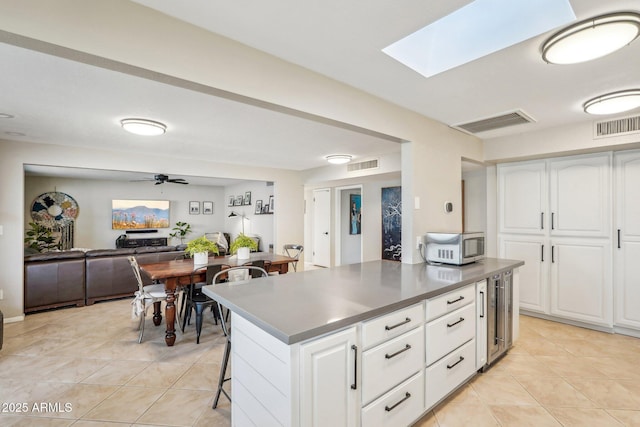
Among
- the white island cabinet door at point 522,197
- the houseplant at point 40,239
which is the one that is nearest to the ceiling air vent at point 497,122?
the white island cabinet door at point 522,197

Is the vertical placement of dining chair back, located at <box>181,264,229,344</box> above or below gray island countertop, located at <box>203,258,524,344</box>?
below

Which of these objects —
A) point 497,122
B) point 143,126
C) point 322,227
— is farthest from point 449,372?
point 322,227

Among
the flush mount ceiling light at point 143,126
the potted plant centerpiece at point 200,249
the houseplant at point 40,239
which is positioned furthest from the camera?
the houseplant at point 40,239

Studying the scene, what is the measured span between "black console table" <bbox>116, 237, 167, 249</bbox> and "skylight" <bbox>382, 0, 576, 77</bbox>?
7.71 meters

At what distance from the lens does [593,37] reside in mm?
1495

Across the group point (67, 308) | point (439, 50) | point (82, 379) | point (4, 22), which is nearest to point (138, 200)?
point (67, 308)

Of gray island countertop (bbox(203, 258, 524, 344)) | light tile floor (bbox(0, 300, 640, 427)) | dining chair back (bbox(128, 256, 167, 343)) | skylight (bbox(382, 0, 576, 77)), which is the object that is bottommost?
light tile floor (bbox(0, 300, 640, 427))

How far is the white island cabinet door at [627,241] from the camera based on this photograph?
2.98m

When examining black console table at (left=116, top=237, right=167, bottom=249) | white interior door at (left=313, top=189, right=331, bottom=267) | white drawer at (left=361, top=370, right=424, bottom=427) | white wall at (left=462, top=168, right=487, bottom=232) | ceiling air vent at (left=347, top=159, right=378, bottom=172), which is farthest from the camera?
black console table at (left=116, top=237, right=167, bottom=249)

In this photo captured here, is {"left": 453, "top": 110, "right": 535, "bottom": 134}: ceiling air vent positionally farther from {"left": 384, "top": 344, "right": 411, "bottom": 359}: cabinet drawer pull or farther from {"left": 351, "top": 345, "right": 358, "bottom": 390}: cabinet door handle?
{"left": 351, "top": 345, "right": 358, "bottom": 390}: cabinet door handle

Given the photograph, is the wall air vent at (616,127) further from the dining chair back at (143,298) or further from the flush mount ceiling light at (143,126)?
the dining chair back at (143,298)

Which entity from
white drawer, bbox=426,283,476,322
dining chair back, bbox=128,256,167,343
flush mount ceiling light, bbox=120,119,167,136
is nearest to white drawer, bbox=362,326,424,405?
white drawer, bbox=426,283,476,322

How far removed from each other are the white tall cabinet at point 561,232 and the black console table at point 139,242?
7645 mm

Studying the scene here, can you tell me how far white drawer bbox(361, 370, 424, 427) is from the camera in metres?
1.43
